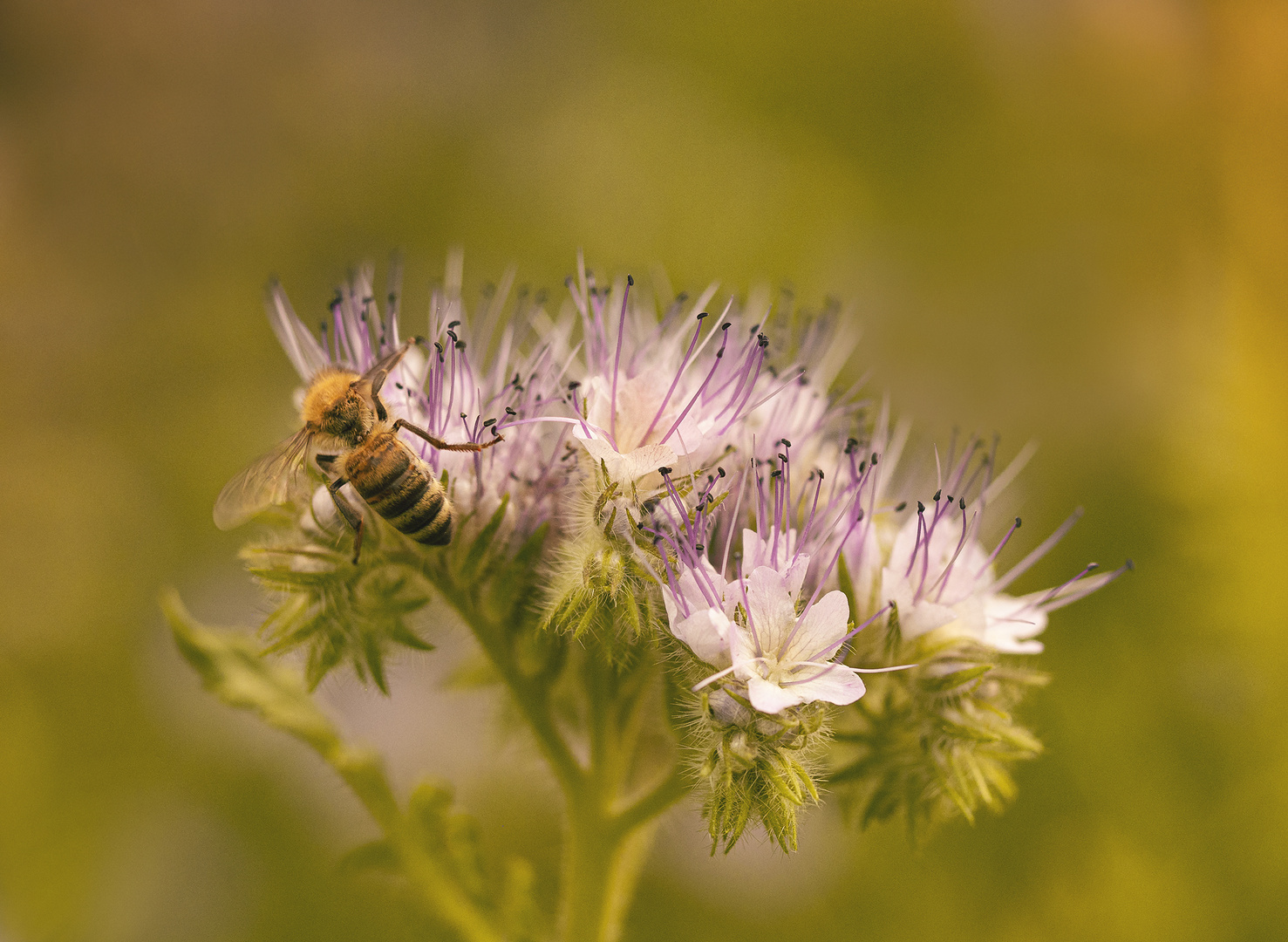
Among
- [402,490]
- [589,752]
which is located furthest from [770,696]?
[402,490]

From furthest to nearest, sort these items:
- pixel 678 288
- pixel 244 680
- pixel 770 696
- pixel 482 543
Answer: pixel 678 288
pixel 244 680
pixel 482 543
pixel 770 696

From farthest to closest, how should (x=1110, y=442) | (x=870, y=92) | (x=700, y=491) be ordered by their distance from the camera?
(x=870, y=92) → (x=1110, y=442) → (x=700, y=491)

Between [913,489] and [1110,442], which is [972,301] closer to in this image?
[1110,442]

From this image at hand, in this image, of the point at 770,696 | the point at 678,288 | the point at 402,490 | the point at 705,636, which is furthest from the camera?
the point at 678,288

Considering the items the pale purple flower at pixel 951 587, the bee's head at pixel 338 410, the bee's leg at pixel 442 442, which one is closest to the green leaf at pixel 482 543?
the bee's leg at pixel 442 442

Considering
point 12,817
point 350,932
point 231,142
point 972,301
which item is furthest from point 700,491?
point 231,142

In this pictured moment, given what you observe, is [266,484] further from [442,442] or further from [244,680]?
[244,680]
